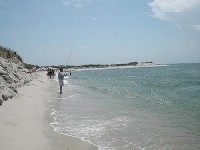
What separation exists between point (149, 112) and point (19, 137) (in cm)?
813

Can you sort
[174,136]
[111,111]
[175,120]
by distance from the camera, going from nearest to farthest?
[174,136]
[175,120]
[111,111]

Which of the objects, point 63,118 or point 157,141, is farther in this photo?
Result: point 63,118

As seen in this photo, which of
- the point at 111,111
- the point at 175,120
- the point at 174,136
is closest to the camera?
the point at 174,136

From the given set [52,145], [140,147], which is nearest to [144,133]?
[140,147]

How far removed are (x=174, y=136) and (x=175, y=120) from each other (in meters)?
3.04

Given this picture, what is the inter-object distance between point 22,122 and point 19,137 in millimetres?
2074

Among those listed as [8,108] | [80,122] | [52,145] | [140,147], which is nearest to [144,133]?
[140,147]

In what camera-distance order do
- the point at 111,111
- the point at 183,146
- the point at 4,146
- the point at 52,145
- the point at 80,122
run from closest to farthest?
the point at 4,146, the point at 52,145, the point at 183,146, the point at 80,122, the point at 111,111

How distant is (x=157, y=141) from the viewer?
31.1 feet

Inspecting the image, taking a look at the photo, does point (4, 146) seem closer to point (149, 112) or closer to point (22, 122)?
point (22, 122)

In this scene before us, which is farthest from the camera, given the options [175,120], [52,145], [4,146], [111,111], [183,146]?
[111,111]

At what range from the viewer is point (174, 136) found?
1020 centimetres

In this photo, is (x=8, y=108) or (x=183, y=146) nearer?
(x=183, y=146)

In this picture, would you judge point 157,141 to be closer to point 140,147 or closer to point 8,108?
point 140,147
